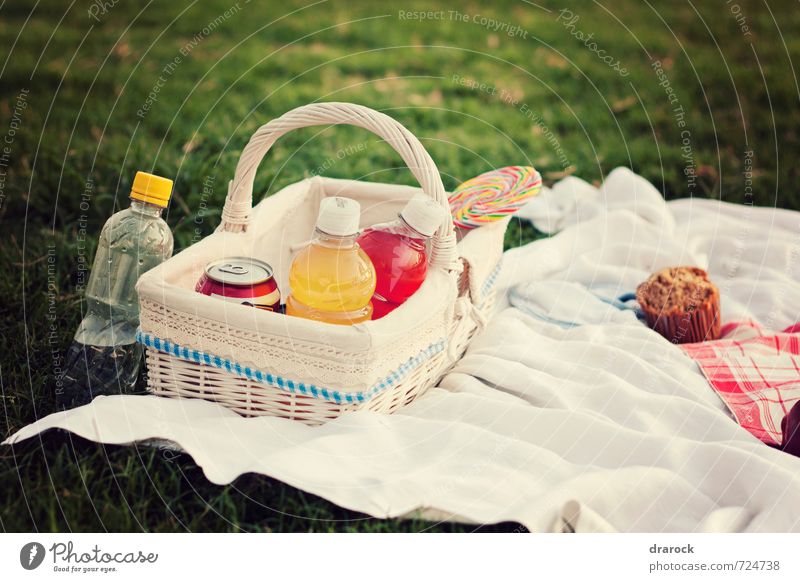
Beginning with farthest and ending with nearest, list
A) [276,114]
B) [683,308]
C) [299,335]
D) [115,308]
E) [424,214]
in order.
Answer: [276,114] → [683,308] → [115,308] → [424,214] → [299,335]

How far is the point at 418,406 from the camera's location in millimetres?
1380

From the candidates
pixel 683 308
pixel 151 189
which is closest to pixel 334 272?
pixel 151 189

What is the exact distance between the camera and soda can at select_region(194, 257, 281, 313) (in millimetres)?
1272

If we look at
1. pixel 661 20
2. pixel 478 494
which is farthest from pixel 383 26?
pixel 478 494

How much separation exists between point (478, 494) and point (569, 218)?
112 centimetres

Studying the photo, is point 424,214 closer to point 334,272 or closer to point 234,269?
point 334,272

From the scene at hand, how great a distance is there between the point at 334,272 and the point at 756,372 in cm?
76

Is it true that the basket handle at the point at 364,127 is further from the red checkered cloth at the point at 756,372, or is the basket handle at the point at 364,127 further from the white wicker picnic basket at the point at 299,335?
the red checkered cloth at the point at 756,372

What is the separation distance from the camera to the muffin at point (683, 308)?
165cm

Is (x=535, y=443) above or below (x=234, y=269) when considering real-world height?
below

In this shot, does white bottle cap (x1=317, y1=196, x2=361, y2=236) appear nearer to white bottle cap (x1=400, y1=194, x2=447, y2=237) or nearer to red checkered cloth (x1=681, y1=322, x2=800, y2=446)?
white bottle cap (x1=400, y1=194, x2=447, y2=237)

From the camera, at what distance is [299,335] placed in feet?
3.92
